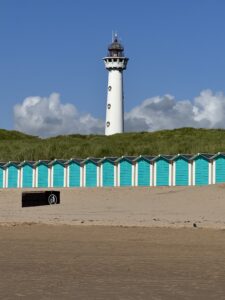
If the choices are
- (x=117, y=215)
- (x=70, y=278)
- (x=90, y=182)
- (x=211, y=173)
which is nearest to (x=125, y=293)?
(x=70, y=278)

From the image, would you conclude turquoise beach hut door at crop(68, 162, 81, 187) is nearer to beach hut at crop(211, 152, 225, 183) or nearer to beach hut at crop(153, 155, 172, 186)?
beach hut at crop(153, 155, 172, 186)

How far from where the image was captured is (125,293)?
9.34 meters

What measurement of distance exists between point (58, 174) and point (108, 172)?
2.97 meters

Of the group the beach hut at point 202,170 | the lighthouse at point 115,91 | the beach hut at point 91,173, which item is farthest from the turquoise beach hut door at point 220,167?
the lighthouse at point 115,91

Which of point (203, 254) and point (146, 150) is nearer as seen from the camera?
point (203, 254)

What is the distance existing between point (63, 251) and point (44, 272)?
A: 242cm

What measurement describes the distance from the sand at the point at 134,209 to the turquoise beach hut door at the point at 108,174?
489 centimetres

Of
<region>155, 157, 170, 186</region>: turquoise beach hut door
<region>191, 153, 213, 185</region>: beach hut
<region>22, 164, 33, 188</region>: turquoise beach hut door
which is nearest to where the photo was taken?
<region>191, 153, 213, 185</region>: beach hut

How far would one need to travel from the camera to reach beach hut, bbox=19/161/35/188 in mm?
36812

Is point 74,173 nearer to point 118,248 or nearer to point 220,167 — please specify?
point 220,167

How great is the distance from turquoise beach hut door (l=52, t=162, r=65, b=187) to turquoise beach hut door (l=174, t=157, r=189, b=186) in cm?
606

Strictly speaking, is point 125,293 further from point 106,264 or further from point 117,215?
point 117,215

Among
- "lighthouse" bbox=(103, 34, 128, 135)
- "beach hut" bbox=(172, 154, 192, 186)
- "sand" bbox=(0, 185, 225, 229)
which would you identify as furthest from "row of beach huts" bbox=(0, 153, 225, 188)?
"lighthouse" bbox=(103, 34, 128, 135)

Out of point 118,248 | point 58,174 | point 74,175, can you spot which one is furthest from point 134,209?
point 58,174
